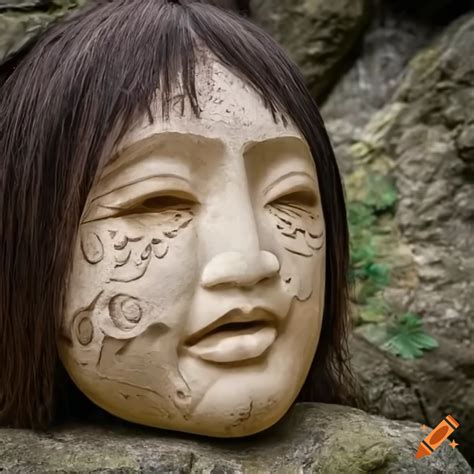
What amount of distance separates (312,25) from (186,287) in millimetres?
1750

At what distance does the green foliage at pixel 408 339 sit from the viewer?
Answer: 2.65 m

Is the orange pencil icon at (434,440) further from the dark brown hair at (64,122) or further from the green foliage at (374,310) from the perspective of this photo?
the green foliage at (374,310)

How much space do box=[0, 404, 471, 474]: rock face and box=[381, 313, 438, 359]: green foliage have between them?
Answer: 0.89 meters

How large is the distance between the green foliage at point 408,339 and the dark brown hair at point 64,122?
1072mm

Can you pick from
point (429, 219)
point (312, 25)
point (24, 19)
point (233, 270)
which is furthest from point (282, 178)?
point (312, 25)

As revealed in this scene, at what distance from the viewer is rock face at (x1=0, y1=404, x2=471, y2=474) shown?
150 cm

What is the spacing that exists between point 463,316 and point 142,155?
1498 millimetres

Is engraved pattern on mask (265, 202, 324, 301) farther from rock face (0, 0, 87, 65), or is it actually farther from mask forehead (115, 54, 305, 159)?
rock face (0, 0, 87, 65)

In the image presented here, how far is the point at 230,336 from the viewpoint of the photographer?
154 cm

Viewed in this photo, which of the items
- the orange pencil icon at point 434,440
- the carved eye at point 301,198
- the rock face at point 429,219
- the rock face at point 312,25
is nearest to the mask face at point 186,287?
the carved eye at point 301,198

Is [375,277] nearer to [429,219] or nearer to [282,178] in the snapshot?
A: [429,219]

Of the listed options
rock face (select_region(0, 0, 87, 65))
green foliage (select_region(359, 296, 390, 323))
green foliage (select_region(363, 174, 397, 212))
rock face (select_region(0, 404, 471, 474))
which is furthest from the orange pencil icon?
green foliage (select_region(363, 174, 397, 212))

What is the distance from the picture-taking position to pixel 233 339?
5.04 ft

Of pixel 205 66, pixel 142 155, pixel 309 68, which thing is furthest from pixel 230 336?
pixel 309 68
